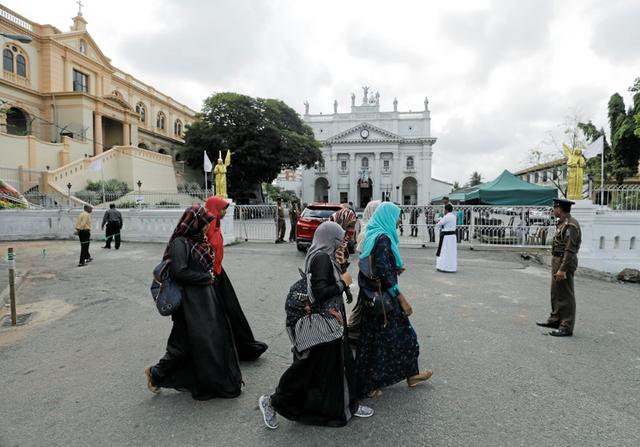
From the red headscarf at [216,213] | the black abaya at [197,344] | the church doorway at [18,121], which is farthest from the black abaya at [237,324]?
the church doorway at [18,121]

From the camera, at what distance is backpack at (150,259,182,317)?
9.44 ft

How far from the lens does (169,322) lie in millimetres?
5059

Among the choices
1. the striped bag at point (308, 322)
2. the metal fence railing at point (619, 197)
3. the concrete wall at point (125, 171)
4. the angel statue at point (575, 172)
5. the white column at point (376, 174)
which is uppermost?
the white column at point (376, 174)

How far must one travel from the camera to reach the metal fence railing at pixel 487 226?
1241 centimetres

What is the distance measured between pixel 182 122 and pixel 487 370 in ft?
162

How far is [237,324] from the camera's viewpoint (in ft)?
12.1

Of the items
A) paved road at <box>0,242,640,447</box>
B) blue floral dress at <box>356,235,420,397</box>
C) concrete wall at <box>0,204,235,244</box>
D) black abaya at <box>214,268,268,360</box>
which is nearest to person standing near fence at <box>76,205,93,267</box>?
paved road at <box>0,242,640,447</box>

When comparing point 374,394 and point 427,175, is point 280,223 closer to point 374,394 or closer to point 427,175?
point 374,394

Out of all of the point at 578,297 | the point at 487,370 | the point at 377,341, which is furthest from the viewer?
the point at 578,297

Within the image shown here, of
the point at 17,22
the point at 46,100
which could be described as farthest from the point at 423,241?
the point at 17,22

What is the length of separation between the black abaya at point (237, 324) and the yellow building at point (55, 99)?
82.9 ft

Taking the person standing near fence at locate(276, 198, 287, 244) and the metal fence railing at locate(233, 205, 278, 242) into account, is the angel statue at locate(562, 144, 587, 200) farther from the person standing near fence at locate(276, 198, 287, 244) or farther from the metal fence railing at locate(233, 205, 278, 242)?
the metal fence railing at locate(233, 205, 278, 242)

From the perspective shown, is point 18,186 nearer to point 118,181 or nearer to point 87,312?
point 118,181

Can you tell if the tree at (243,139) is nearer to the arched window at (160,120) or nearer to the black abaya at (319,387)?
the arched window at (160,120)
